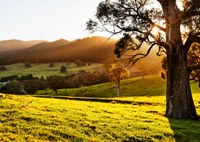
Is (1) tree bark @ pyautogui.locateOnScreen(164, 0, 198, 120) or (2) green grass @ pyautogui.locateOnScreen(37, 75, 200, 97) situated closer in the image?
(1) tree bark @ pyautogui.locateOnScreen(164, 0, 198, 120)

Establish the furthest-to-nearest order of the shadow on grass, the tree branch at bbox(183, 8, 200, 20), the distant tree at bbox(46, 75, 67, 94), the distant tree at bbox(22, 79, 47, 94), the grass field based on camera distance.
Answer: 1. the distant tree at bbox(22, 79, 47, 94)
2. the distant tree at bbox(46, 75, 67, 94)
3. the tree branch at bbox(183, 8, 200, 20)
4. the shadow on grass
5. the grass field

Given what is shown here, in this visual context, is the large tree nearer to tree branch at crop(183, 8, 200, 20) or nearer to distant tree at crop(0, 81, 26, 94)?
tree branch at crop(183, 8, 200, 20)

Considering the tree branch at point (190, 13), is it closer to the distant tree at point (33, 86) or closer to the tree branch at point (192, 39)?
the tree branch at point (192, 39)

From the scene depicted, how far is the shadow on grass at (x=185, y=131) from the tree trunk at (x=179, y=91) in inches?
135

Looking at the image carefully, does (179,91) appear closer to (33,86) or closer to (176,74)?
(176,74)

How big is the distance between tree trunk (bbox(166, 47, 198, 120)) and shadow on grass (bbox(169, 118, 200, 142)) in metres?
3.43

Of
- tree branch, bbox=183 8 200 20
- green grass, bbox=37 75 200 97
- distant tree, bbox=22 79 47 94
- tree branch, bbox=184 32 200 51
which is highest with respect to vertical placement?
tree branch, bbox=183 8 200 20

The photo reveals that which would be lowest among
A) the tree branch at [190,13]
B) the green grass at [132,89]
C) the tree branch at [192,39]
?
the green grass at [132,89]

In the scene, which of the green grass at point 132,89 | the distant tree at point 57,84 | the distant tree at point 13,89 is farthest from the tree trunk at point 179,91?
the distant tree at point 57,84

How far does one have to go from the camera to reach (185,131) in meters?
24.3

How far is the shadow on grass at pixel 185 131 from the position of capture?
2250 centimetres

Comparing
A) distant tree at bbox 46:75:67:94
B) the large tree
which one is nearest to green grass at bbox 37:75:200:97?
distant tree at bbox 46:75:67:94

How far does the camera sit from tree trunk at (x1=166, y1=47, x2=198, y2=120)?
104 ft

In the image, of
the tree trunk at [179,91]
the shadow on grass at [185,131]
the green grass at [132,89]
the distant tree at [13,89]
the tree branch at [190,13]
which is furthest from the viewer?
the green grass at [132,89]
